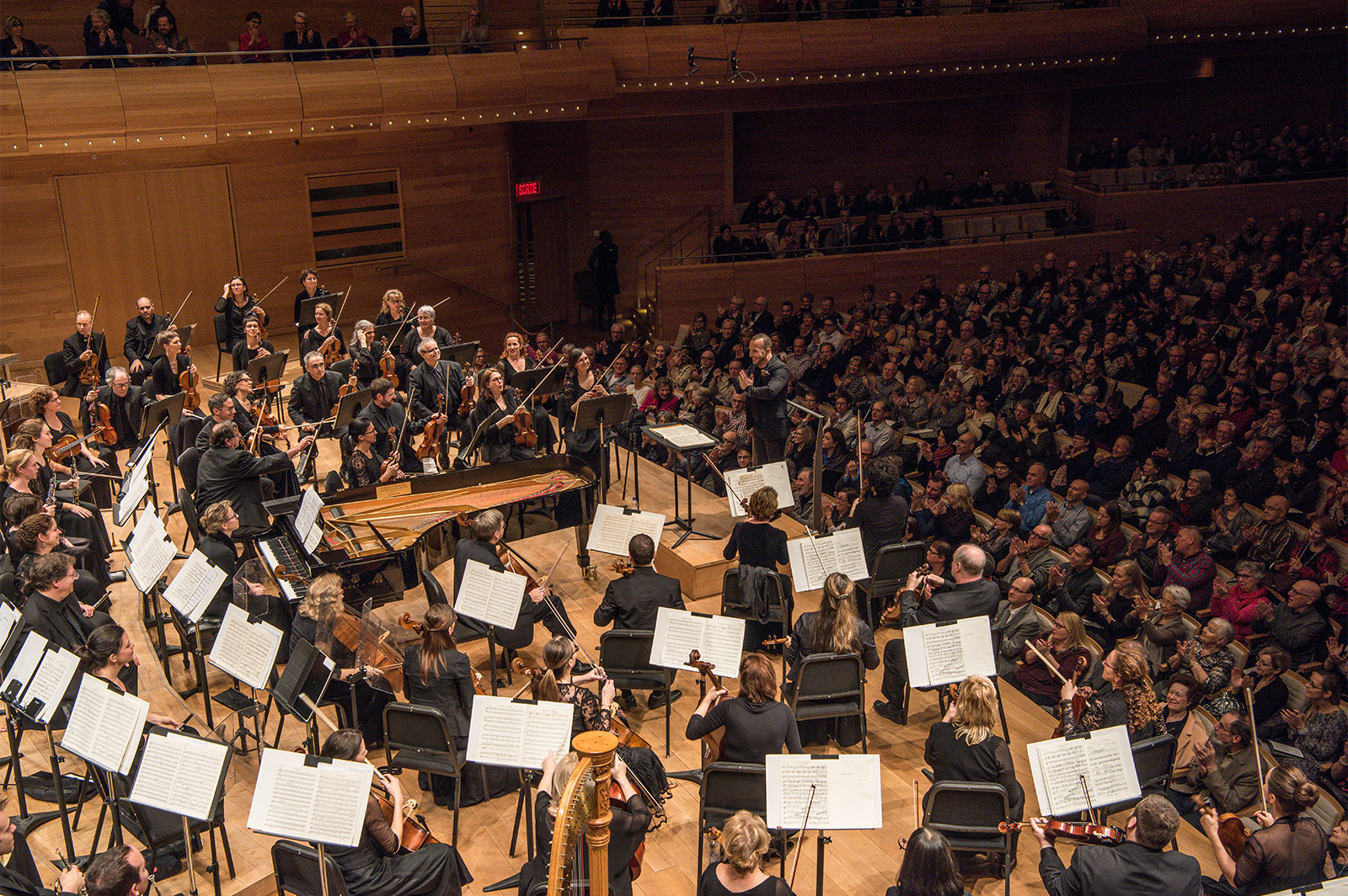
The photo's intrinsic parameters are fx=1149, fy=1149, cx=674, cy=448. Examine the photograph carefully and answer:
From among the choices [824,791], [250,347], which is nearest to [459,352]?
[250,347]

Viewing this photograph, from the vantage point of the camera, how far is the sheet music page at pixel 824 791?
4789 mm

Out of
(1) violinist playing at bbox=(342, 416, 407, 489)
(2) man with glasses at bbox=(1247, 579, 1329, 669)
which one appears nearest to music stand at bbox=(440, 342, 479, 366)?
(1) violinist playing at bbox=(342, 416, 407, 489)

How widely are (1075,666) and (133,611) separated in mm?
6144

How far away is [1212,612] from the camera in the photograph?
771cm

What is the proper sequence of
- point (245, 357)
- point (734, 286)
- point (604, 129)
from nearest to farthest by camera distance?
point (245, 357) → point (734, 286) → point (604, 129)

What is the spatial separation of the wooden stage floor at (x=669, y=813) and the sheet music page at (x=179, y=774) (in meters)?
0.92

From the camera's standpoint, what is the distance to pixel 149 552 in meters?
6.23

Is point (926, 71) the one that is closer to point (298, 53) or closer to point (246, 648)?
point (298, 53)

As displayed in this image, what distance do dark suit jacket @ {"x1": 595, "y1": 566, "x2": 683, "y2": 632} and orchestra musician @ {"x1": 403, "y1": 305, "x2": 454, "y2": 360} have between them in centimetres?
366

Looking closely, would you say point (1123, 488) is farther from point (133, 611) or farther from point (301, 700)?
point (133, 611)

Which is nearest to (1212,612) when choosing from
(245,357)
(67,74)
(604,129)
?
(245,357)

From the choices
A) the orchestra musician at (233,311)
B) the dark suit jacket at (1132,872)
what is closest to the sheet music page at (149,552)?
the dark suit jacket at (1132,872)

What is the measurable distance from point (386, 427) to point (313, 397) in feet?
4.31

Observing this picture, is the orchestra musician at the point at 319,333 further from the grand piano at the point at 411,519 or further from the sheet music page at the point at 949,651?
the sheet music page at the point at 949,651
